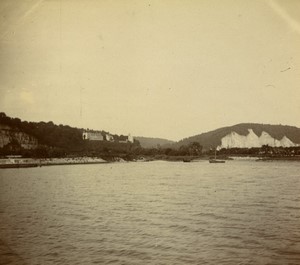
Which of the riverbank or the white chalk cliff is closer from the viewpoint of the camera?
the white chalk cliff

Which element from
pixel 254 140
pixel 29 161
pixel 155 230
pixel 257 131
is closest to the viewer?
pixel 257 131

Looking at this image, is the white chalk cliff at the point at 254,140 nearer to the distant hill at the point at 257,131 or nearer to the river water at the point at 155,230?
the distant hill at the point at 257,131

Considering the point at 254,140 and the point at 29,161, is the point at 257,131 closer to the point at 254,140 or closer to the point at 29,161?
the point at 254,140

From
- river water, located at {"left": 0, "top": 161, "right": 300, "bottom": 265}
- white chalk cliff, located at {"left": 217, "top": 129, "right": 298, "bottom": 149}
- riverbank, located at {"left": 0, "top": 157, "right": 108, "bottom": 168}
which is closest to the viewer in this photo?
river water, located at {"left": 0, "top": 161, "right": 300, "bottom": 265}

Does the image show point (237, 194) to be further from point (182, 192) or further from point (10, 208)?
point (10, 208)

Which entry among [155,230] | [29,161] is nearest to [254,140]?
[155,230]

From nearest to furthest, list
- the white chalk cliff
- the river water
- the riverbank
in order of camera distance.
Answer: the river water < the white chalk cliff < the riverbank

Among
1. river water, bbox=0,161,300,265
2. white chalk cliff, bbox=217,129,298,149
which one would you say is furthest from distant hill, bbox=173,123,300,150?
river water, bbox=0,161,300,265

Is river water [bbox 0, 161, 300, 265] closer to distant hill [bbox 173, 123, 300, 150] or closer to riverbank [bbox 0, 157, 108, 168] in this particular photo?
distant hill [bbox 173, 123, 300, 150]

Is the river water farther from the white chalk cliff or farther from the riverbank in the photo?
the riverbank

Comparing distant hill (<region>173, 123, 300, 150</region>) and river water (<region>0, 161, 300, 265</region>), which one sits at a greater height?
distant hill (<region>173, 123, 300, 150</region>)

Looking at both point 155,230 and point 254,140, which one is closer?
point 155,230

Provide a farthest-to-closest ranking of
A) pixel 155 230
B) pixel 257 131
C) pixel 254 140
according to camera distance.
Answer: pixel 254 140
pixel 155 230
pixel 257 131

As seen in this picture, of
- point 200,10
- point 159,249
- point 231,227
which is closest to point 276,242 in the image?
point 231,227
